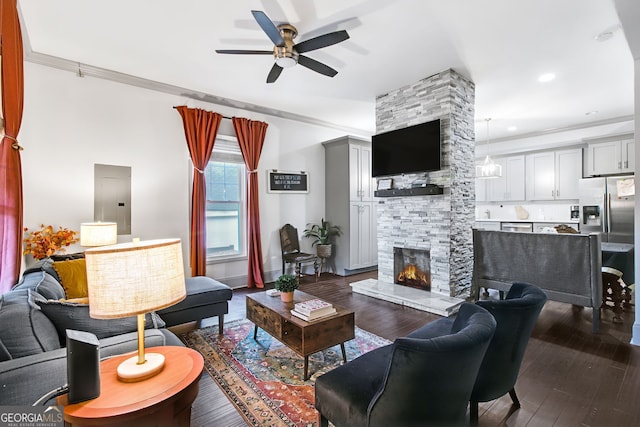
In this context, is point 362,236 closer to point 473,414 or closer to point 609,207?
point 473,414

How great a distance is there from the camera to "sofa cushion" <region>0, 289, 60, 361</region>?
1.37 meters

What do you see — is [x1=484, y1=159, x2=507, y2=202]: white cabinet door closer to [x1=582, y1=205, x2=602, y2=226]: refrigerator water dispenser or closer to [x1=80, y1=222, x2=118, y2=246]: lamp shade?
[x1=582, y1=205, x2=602, y2=226]: refrigerator water dispenser

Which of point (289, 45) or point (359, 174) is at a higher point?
point (289, 45)

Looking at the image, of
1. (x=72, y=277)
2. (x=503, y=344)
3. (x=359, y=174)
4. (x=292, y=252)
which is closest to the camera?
(x=503, y=344)

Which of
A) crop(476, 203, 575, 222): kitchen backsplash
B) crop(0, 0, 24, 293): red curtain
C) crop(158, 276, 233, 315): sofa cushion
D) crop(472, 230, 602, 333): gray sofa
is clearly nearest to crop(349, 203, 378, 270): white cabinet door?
crop(472, 230, 602, 333): gray sofa

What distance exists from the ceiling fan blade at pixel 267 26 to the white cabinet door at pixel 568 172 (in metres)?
6.72

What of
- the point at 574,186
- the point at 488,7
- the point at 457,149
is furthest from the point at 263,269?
the point at 574,186

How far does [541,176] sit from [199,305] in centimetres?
749

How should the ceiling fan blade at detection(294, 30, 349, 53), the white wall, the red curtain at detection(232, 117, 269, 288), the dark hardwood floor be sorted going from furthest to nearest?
the red curtain at detection(232, 117, 269, 288), the white wall, the ceiling fan blade at detection(294, 30, 349, 53), the dark hardwood floor

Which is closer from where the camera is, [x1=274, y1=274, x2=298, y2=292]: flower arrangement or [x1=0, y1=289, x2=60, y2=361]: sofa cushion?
[x1=0, y1=289, x2=60, y2=361]: sofa cushion

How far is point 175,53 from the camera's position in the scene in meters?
3.33

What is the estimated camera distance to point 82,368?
1.00 metres

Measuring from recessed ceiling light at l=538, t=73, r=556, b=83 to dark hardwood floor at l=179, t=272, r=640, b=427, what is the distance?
303 centimetres

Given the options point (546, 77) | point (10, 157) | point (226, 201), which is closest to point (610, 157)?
point (546, 77)
